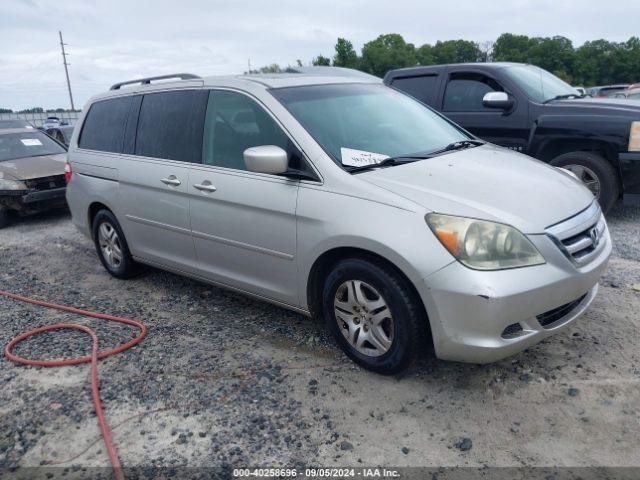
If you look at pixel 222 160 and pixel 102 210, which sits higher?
pixel 222 160

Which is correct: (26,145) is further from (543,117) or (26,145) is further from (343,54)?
(343,54)

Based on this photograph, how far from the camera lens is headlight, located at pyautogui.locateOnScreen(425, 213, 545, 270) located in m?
2.69

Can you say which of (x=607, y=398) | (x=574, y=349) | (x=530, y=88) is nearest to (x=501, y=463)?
(x=607, y=398)

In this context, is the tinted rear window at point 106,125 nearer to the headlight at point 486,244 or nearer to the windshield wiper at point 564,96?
the headlight at point 486,244

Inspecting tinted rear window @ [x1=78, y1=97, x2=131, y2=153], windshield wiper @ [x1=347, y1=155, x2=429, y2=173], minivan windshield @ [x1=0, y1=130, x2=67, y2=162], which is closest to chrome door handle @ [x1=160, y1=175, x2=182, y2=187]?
tinted rear window @ [x1=78, y1=97, x2=131, y2=153]

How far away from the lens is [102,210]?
5102 mm

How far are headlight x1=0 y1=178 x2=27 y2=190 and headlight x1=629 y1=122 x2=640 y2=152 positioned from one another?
794 centimetres

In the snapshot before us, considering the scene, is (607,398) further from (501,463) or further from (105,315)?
(105,315)

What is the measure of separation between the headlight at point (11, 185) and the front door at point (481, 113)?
6119mm

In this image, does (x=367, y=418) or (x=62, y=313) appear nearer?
(x=367, y=418)

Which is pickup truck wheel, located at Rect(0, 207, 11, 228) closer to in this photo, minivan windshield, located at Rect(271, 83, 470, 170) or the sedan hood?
the sedan hood

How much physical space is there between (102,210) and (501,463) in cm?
412

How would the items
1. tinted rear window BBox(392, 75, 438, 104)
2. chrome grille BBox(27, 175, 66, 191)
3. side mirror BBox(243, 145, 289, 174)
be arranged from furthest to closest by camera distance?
chrome grille BBox(27, 175, 66, 191)
tinted rear window BBox(392, 75, 438, 104)
side mirror BBox(243, 145, 289, 174)

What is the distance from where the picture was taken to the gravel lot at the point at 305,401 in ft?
8.54
